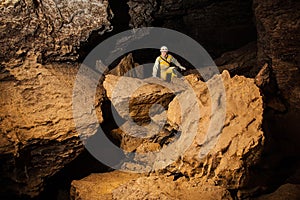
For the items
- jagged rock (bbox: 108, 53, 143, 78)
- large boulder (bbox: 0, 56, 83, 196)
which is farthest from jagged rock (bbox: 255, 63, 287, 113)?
large boulder (bbox: 0, 56, 83, 196)

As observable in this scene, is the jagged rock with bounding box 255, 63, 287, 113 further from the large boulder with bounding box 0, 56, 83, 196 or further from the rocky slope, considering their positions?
the large boulder with bounding box 0, 56, 83, 196

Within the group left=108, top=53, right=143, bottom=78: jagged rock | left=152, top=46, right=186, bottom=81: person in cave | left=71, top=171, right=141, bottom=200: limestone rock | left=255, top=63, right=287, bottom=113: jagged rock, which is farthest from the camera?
left=108, top=53, right=143, bottom=78: jagged rock

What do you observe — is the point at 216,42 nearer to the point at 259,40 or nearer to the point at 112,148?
the point at 259,40

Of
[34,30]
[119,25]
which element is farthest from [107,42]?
[34,30]

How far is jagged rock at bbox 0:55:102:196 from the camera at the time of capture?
165 inches

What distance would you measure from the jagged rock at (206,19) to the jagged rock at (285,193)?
4.43 metres

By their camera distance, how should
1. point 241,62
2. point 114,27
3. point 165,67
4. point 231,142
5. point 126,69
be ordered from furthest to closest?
1. point 241,62
2. point 114,27
3. point 126,69
4. point 165,67
5. point 231,142

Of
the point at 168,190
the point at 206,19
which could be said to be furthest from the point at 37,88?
the point at 206,19

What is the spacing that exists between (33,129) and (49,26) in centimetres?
172

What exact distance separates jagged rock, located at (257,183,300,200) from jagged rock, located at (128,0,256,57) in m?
4.43

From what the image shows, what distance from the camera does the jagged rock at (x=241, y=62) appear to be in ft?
19.0

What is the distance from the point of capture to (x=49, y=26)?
15.2ft

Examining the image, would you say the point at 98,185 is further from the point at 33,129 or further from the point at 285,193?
the point at 285,193

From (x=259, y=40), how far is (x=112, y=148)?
3.51m
